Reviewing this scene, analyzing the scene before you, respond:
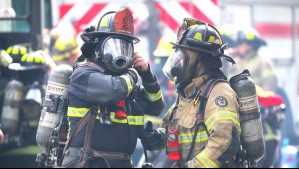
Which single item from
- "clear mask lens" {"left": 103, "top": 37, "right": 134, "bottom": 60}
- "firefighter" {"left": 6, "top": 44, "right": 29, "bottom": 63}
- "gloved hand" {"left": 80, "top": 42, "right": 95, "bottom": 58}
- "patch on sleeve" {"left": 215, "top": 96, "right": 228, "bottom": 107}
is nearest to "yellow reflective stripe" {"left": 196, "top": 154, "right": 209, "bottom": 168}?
"patch on sleeve" {"left": 215, "top": 96, "right": 228, "bottom": 107}

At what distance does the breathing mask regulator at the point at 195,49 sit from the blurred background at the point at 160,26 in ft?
2.55

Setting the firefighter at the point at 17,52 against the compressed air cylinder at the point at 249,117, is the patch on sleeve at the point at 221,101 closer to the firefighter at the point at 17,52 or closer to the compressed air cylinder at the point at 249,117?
the compressed air cylinder at the point at 249,117

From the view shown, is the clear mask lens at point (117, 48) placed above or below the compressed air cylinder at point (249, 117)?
above

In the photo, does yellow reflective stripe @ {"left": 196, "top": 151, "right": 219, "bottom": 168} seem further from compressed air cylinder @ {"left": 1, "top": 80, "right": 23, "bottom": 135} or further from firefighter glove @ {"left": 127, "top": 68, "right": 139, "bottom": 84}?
compressed air cylinder @ {"left": 1, "top": 80, "right": 23, "bottom": 135}

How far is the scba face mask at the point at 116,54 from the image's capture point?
650 centimetres

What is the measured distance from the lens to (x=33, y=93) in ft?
32.0

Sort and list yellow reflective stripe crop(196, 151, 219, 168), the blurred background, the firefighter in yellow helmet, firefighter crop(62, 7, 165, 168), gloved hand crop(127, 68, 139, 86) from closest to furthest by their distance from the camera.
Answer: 1. yellow reflective stripe crop(196, 151, 219, 168)
2. firefighter crop(62, 7, 165, 168)
3. gloved hand crop(127, 68, 139, 86)
4. the firefighter in yellow helmet
5. the blurred background

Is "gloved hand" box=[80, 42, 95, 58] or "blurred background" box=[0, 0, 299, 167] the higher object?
"blurred background" box=[0, 0, 299, 167]

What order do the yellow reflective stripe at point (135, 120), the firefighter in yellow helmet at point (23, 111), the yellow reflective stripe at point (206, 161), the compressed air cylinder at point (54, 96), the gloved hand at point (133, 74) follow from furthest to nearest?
the firefighter in yellow helmet at point (23, 111)
the compressed air cylinder at point (54, 96)
the yellow reflective stripe at point (135, 120)
the gloved hand at point (133, 74)
the yellow reflective stripe at point (206, 161)

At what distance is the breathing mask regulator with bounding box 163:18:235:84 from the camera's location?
263 inches

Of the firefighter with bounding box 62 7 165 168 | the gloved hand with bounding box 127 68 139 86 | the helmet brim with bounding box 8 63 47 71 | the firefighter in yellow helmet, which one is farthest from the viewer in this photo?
the helmet brim with bounding box 8 63 47 71

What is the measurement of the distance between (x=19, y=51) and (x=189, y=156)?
4.09 metres

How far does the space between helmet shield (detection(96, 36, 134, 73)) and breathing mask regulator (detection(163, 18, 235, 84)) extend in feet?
1.06

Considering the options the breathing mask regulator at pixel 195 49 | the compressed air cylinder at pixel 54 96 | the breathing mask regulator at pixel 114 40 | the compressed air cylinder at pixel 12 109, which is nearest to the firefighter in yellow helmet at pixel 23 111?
the compressed air cylinder at pixel 12 109
